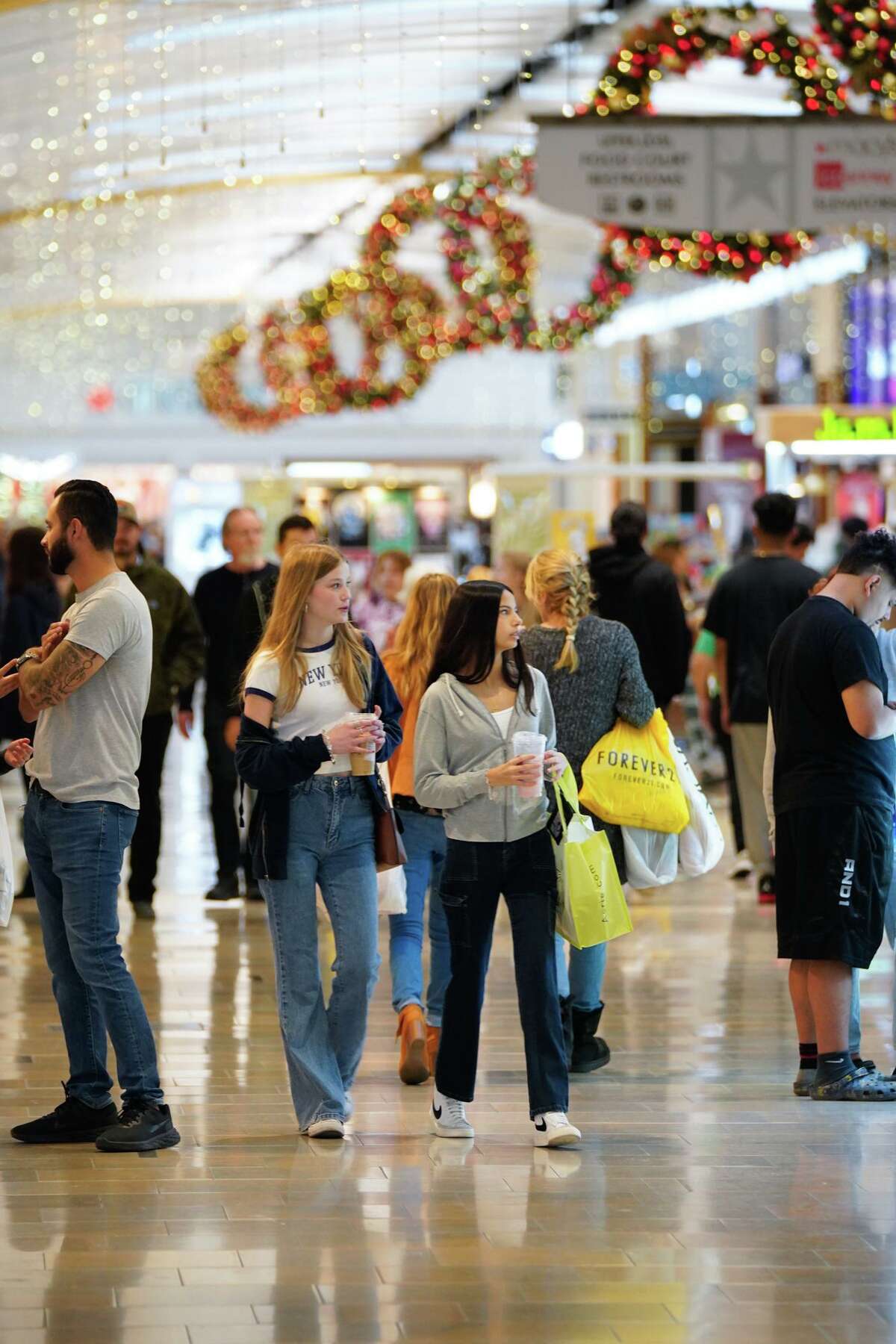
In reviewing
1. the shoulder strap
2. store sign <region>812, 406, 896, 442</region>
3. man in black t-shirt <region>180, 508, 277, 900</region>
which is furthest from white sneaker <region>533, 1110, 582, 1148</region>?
store sign <region>812, 406, 896, 442</region>

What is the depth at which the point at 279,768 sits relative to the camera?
16.6 ft

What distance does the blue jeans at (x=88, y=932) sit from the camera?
5.07 metres

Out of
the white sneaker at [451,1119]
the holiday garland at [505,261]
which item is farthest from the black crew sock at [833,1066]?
the holiday garland at [505,261]

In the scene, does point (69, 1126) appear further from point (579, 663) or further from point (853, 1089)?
point (853, 1089)

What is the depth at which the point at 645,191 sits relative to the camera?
10234 millimetres

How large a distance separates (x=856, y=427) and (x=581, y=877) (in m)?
8.28

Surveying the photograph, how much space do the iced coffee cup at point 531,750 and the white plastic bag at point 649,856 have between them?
111 cm

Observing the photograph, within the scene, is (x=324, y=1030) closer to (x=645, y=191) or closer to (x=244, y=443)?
(x=645, y=191)

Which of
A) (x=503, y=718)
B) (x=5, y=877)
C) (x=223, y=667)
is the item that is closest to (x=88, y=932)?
(x=5, y=877)

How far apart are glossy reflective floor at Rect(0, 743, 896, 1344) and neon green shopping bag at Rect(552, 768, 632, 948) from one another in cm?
56

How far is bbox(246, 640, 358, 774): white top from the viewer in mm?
5191

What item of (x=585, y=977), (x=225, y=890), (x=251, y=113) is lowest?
(x=225, y=890)

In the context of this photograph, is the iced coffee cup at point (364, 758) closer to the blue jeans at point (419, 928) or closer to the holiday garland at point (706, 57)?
the blue jeans at point (419, 928)

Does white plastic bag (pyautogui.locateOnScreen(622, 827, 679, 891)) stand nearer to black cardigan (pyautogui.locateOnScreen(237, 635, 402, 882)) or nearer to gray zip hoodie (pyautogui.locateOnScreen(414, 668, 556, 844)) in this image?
gray zip hoodie (pyautogui.locateOnScreen(414, 668, 556, 844))
